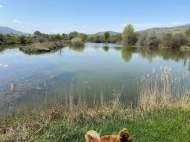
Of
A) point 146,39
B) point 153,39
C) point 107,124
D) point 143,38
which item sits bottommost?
point 107,124

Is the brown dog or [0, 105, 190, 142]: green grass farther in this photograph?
[0, 105, 190, 142]: green grass

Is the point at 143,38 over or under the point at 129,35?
under

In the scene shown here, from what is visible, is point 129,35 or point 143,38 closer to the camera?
point 143,38

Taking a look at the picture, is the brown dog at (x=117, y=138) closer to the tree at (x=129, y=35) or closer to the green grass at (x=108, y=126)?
the green grass at (x=108, y=126)

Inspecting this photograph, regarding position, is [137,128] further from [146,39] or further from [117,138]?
[146,39]

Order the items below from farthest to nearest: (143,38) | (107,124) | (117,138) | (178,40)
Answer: (143,38), (178,40), (107,124), (117,138)

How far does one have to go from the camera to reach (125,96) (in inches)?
289

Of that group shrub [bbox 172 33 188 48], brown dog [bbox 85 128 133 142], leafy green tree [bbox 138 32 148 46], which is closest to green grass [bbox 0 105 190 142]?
brown dog [bbox 85 128 133 142]

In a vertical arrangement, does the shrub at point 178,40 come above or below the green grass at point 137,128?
above

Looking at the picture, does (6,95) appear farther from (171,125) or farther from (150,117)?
(171,125)

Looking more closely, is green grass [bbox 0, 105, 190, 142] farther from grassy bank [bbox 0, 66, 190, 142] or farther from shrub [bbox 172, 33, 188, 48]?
shrub [bbox 172, 33, 188, 48]

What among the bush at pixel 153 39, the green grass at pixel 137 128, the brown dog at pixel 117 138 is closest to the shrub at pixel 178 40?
the bush at pixel 153 39

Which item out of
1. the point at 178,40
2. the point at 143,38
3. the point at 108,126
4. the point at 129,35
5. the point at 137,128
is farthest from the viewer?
the point at 129,35

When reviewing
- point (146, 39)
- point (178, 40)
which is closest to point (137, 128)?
point (178, 40)
